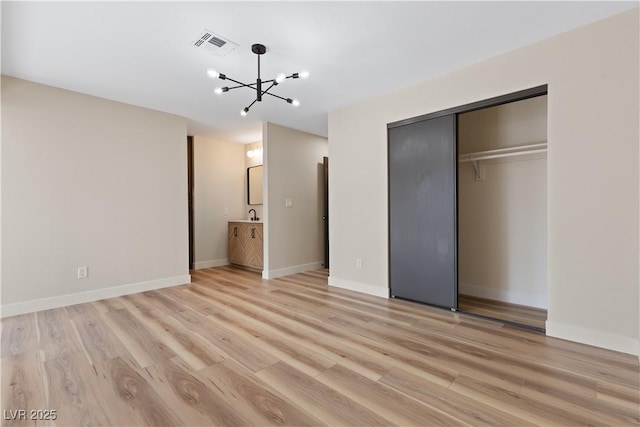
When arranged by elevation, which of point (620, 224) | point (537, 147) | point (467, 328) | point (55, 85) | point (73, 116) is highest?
point (55, 85)

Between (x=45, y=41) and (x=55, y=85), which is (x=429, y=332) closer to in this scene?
(x=45, y=41)

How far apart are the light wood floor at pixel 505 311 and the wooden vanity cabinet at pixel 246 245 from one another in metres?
3.17

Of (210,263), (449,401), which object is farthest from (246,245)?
(449,401)

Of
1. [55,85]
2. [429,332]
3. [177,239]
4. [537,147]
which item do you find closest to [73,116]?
[55,85]

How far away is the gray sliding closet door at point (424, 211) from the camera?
3096mm

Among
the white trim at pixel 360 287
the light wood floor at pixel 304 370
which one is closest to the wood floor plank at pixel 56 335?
the light wood floor at pixel 304 370

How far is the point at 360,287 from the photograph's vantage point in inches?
154

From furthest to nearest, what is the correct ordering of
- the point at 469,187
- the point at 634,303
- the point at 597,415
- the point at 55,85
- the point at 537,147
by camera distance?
1. the point at 469,187
2. the point at 55,85
3. the point at 537,147
4. the point at 634,303
5. the point at 597,415

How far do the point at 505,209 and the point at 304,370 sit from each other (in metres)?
2.91

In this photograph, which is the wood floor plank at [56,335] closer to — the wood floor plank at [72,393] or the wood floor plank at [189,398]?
the wood floor plank at [72,393]

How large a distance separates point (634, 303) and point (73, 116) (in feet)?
18.2

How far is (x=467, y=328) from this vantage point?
8.70 ft

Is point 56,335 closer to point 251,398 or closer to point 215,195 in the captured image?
point 251,398

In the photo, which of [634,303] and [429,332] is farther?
[429,332]
